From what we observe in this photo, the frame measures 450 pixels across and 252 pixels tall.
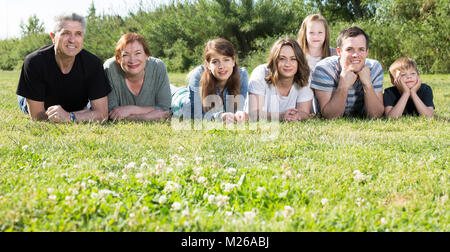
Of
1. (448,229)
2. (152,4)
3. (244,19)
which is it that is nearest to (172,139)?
(448,229)

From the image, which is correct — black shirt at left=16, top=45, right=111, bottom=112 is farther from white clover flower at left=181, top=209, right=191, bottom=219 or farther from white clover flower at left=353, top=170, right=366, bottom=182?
white clover flower at left=353, top=170, right=366, bottom=182

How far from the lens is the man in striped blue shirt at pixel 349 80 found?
5.11m

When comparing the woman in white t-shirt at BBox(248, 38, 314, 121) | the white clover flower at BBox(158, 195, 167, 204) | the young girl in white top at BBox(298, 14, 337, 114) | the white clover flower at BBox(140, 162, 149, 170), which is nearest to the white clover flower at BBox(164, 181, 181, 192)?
the white clover flower at BBox(158, 195, 167, 204)

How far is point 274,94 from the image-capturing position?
524 centimetres

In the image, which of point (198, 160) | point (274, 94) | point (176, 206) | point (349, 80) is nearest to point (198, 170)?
point (198, 160)

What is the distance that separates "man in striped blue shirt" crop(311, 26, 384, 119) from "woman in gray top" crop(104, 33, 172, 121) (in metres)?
2.07

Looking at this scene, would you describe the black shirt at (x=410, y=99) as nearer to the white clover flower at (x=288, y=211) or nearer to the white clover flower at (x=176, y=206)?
the white clover flower at (x=288, y=211)

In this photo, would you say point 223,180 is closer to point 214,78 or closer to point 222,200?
point 222,200

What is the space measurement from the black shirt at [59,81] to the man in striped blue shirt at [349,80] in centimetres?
280

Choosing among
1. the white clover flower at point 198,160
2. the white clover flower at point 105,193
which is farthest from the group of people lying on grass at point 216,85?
the white clover flower at point 105,193

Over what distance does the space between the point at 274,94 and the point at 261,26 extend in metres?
17.3

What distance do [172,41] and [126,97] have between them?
1829cm

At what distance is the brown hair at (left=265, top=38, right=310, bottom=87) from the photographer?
16.9 ft

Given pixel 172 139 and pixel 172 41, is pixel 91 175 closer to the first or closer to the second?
pixel 172 139
